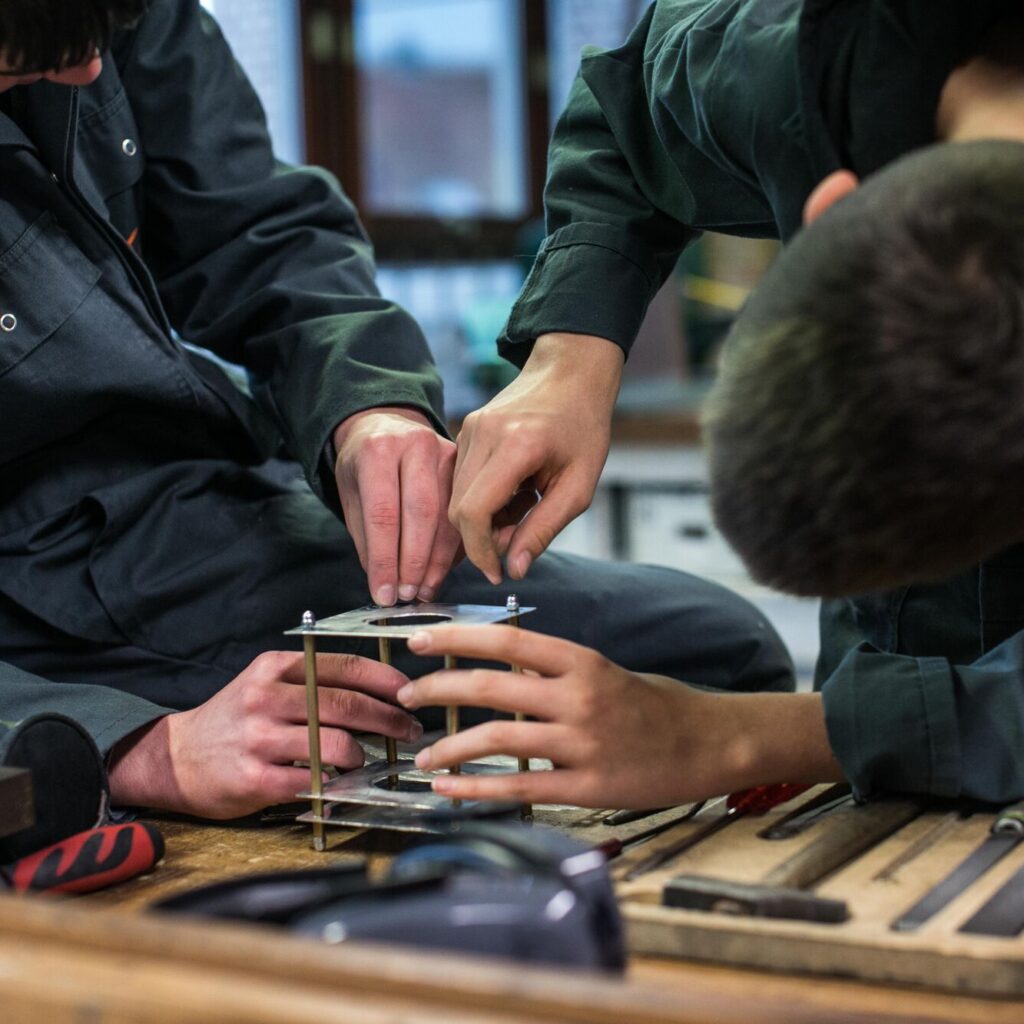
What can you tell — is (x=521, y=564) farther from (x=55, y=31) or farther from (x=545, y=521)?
(x=55, y=31)

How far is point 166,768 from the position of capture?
3.59 ft

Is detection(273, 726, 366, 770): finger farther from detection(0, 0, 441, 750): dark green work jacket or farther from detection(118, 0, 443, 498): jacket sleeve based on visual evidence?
detection(118, 0, 443, 498): jacket sleeve

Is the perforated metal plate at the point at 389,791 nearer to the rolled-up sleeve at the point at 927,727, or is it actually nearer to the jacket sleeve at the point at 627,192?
the rolled-up sleeve at the point at 927,727

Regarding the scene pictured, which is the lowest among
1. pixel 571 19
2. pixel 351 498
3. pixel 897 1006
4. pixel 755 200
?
pixel 897 1006

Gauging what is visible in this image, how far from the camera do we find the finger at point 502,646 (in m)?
→ 0.94

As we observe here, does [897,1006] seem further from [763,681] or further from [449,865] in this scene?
[763,681]

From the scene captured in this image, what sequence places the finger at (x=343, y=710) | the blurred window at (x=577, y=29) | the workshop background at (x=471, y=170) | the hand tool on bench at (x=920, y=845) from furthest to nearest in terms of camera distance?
the blurred window at (x=577, y=29), the workshop background at (x=471, y=170), the finger at (x=343, y=710), the hand tool on bench at (x=920, y=845)

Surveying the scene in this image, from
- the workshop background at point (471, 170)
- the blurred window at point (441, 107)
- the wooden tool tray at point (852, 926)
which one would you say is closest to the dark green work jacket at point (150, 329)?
the wooden tool tray at point (852, 926)

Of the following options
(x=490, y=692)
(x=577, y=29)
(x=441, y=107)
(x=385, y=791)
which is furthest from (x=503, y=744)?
(x=577, y=29)

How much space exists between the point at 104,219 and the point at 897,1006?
3.25 ft

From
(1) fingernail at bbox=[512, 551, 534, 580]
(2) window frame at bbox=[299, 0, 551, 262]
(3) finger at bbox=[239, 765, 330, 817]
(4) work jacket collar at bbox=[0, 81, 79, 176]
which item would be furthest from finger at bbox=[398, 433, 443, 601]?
(2) window frame at bbox=[299, 0, 551, 262]

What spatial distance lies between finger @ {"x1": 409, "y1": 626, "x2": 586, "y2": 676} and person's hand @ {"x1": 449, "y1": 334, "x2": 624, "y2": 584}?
7.2 inches

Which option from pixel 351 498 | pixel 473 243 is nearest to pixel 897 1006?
pixel 351 498

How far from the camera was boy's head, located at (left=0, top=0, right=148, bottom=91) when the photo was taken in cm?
101
